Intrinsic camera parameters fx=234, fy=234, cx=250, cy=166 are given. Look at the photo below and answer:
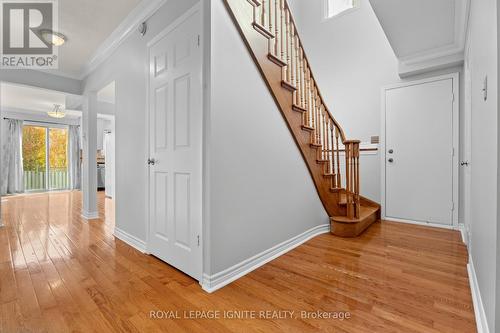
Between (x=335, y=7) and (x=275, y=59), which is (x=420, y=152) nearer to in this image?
(x=275, y=59)

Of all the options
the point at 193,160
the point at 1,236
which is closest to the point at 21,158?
the point at 1,236

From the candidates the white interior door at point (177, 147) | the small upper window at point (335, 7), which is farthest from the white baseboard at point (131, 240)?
the small upper window at point (335, 7)

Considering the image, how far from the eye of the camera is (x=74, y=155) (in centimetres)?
759

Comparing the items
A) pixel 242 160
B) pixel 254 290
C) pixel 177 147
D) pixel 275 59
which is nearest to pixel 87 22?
pixel 177 147

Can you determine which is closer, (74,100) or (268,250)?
(268,250)

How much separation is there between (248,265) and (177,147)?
1131 millimetres

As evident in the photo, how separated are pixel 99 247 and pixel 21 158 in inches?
255

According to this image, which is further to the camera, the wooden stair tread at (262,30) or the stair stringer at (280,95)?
the wooden stair tread at (262,30)

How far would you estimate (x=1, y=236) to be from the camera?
9.16 feet

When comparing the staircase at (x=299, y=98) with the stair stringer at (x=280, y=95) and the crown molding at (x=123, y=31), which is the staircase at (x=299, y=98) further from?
the crown molding at (x=123, y=31)

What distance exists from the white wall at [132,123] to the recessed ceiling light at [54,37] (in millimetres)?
557

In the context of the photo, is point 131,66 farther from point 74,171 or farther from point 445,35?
point 74,171

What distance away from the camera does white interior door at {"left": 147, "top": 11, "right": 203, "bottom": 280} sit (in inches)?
69.3

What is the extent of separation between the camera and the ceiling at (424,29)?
2115 millimetres
